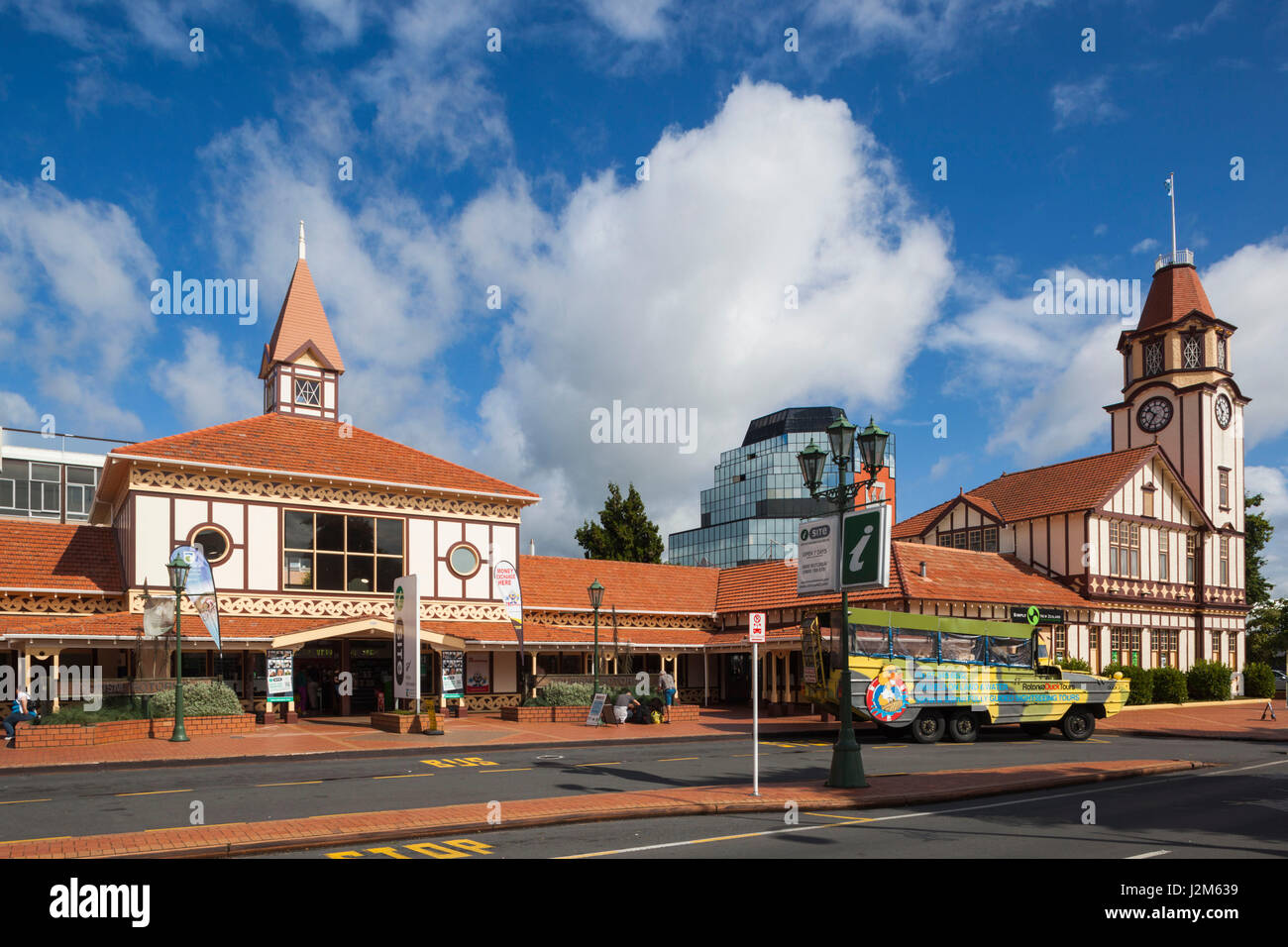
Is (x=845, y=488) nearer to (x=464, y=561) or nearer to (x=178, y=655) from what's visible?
(x=178, y=655)

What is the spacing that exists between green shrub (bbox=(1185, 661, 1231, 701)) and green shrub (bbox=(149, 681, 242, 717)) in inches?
1348

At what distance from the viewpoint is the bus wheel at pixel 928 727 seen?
2369 cm

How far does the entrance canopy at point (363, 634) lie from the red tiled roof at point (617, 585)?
17.4 feet

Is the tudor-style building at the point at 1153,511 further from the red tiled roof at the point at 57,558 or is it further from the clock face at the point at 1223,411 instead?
the red tiled roof at the point at 57,558

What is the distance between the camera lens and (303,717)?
28891 millimetres

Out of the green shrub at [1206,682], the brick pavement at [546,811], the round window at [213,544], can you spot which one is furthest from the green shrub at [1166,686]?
the round window at [213,544]

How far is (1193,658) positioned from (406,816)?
4013 cm

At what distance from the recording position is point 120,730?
2259 cm

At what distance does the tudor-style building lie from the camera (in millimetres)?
38844

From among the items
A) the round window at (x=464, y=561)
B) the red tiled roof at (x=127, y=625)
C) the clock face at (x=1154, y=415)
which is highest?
the clock face at (x=1154, y=415)

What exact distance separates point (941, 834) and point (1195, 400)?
128 ft

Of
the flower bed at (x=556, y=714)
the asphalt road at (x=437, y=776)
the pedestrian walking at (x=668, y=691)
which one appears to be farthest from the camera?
the pedestrian walking at (x=668, y=691)
